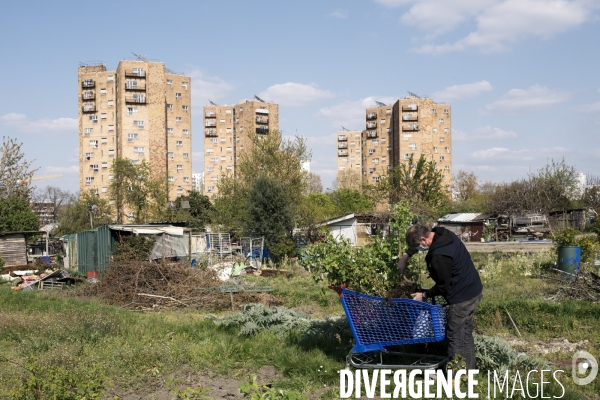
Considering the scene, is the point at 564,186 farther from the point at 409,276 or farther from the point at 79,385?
the point at 79,385

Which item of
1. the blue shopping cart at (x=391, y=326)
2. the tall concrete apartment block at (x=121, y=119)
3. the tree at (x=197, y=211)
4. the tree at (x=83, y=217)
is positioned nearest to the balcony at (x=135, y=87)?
the tall concrete apartment block at (x=121, y=119)

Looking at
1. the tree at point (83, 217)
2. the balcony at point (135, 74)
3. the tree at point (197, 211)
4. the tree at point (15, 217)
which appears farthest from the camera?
the balcony at point (135, 74)

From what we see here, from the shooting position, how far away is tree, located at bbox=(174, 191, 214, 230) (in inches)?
1978

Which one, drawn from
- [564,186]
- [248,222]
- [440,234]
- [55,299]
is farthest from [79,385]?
[564,186]

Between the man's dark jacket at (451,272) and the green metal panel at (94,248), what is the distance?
15.9m

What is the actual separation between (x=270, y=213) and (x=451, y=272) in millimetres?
25516

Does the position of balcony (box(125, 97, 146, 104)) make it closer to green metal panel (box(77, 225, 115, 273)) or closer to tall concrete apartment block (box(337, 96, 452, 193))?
tall concrete apartment block (box(337, 96, 452, 193))

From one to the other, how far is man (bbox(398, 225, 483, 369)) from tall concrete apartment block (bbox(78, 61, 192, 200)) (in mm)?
79922

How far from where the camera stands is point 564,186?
2122 inches

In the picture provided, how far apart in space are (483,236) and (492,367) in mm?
39070

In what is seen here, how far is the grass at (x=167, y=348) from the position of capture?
6209 mm

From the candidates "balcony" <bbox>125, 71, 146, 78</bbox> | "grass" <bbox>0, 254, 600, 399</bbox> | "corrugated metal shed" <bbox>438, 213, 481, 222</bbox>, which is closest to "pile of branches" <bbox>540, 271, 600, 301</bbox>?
"grass" <bbox>0, 254, 600, 399</bbox>

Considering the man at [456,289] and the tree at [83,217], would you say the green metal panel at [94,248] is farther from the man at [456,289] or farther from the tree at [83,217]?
the tree at [83,217]

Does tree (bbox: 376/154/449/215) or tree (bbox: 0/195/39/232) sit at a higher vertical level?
tree (bbox: 376/154/449/215)
